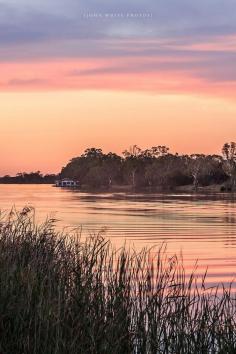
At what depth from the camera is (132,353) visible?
986 centimetres

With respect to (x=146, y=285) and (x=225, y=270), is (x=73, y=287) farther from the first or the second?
(x=225, y=270)

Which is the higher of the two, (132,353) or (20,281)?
(20,281)

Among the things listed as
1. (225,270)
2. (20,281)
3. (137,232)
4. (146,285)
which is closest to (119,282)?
(146,285)

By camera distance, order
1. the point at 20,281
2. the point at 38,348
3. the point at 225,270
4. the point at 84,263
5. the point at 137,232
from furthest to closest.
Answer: the point at 137,232, the point at 225,270, the point at 84,263, the point at 20,281, the point at 38,348

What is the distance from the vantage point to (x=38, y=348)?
29.2ft

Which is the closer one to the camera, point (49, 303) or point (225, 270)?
point (49, 303)

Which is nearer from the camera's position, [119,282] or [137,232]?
[119,282]

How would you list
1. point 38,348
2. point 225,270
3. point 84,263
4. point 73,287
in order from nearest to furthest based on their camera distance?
1. point 38,348
2. point 73,287
3. point 84,263
4. point 225,270

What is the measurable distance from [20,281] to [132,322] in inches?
64.1

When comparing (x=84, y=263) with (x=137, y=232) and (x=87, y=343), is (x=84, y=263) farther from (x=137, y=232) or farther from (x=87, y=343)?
(x=137, y=232)

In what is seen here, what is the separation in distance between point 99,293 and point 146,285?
1053 millimetres

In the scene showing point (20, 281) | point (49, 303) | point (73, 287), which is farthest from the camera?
point (73, 287)

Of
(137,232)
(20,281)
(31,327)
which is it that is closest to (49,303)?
(31,327)

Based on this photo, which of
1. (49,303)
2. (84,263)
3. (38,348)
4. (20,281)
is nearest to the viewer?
(38,348)
